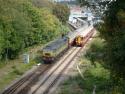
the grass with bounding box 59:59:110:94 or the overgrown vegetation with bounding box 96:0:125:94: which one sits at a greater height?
the overgrown vegetation with bounding box 96:0:125:94

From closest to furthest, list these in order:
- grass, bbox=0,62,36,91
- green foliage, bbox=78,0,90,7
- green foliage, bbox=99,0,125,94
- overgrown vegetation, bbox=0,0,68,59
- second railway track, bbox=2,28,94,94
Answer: green foliage, bbox=99,0,125,94 < green foliage, bbox=78,0,90,7 < second railway track, bbox=2,28,94,94 < grass, bbox=0,62,36,91 < overgrown vegetation, bbox=0,0,68,59

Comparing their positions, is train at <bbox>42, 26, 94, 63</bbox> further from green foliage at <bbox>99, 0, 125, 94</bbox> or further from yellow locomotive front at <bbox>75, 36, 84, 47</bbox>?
green foliage at <bbox>99, 0, 125, 94</bbox>

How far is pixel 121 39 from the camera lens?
1773 cm

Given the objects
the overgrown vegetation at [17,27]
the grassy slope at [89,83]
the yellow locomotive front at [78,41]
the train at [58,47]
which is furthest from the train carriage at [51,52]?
the yellow locomotive front at [78,41]

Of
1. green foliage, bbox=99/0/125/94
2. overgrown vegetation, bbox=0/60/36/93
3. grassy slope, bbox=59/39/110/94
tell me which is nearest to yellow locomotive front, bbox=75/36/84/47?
overgrown vegetation, bbox=0/60/36/93

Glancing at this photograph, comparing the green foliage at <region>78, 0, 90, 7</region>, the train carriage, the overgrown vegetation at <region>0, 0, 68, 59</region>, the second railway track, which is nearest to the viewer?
the green foliage at <region>78, 0, 90, 7</region>

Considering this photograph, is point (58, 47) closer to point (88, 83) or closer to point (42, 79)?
point (42, 79)

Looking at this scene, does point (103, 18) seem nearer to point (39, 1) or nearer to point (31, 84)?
point (31, 84)

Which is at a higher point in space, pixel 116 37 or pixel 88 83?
pixel 116 37

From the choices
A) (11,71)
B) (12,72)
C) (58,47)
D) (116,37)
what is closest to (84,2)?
(116,37)

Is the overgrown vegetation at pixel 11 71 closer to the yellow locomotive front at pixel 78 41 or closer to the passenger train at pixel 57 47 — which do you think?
the passenger train at pixel 57 47

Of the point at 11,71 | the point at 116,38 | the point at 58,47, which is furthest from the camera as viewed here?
the point at 58,47

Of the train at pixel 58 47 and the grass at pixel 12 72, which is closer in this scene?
the grass at pixel 12 72

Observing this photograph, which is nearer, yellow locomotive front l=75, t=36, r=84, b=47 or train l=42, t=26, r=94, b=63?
train l=42, t=26, r=94, b=63
